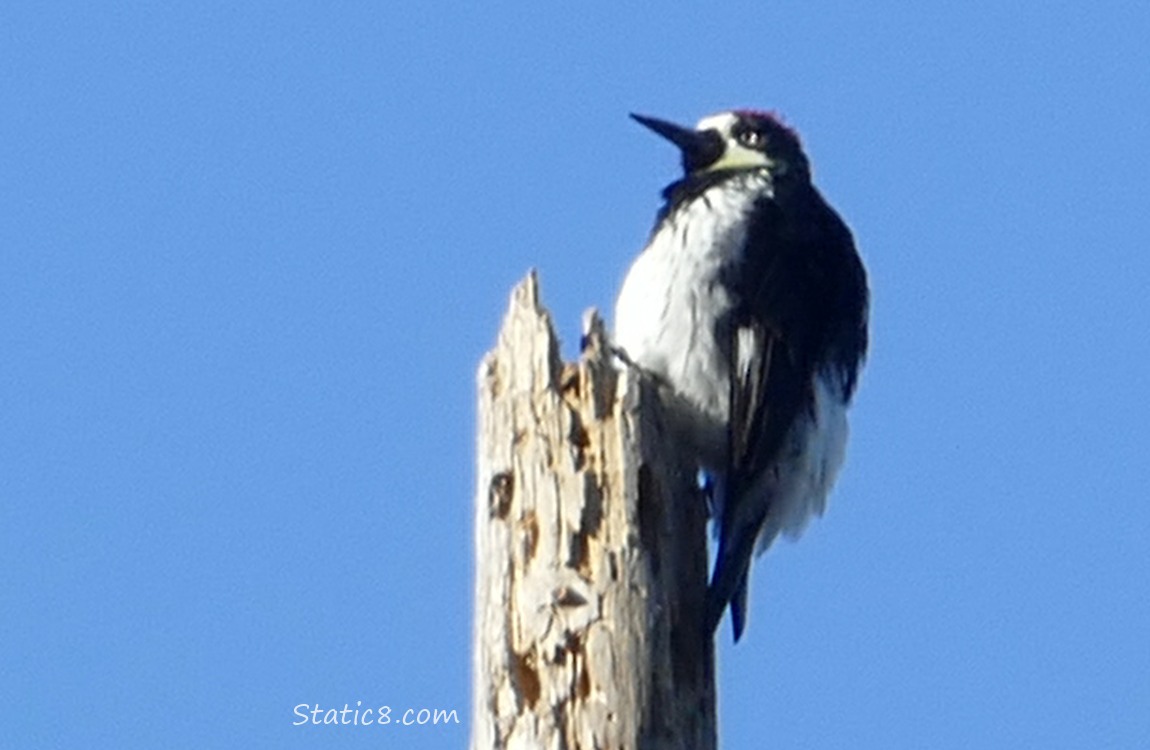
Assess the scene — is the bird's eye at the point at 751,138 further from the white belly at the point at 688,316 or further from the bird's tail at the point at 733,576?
the bird's tail at the point at 733,576

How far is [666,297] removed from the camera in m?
6.13

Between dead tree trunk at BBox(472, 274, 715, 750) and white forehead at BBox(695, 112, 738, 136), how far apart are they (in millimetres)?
2403

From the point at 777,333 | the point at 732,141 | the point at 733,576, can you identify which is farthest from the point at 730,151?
the point at 733,576

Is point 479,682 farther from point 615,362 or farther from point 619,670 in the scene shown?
point 615,362

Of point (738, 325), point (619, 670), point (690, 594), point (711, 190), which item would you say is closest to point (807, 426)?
point (738, 325)

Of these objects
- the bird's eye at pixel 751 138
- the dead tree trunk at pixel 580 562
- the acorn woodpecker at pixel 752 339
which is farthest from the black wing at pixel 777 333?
the dead tree trunk at pixel 580 562

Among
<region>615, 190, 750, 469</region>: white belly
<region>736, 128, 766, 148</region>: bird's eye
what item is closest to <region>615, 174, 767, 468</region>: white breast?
<region>615, 190, 750, 469</region>: white belly

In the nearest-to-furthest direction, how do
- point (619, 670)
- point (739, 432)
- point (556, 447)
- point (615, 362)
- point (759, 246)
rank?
1. point (619, 670)
2. point (556, 447)
3. point (615, 362)
4. point (739, 432)
5. point (759, 246)

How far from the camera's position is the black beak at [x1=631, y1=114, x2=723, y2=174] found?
23.8ft

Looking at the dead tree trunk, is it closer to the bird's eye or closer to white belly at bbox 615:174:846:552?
white belly at bbox 615:174:846:552

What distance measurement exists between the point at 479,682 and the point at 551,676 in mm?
159

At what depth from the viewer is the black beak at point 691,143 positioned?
23.8 ft

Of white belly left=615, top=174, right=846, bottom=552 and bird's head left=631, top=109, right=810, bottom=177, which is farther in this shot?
bird's head left=631, top=109, right=810, bottom=177

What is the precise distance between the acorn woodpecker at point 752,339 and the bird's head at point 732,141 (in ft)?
1.33
